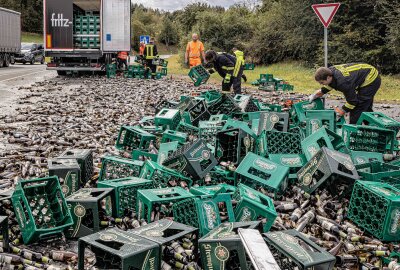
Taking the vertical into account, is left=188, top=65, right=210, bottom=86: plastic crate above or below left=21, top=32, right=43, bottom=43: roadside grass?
below

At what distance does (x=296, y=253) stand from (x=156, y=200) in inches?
69.3

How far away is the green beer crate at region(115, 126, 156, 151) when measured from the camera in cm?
824

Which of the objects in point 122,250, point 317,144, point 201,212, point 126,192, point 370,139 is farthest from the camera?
point 370,139

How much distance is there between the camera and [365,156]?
7117 millimetres

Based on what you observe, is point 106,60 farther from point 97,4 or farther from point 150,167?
point 150,167

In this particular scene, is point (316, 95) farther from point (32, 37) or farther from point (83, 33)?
point (32, 37)

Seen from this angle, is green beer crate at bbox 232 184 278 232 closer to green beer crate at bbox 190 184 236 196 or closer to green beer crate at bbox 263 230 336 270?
green beer crate at bbox 190 184 236 196

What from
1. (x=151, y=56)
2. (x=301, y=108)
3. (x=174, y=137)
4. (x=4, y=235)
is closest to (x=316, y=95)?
(x=301, y=108)

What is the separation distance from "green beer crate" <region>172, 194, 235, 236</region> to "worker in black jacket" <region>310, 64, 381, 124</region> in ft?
15.5

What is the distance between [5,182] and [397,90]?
20236 mm

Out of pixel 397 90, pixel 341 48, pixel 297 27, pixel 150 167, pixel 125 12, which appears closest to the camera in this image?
pixel 150 167

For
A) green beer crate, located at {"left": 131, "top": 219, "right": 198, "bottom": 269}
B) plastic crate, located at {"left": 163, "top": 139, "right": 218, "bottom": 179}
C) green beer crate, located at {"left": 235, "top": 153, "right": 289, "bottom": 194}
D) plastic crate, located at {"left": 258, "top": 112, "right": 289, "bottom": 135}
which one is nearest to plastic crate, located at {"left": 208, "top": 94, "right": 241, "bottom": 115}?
plastic crate, located at {"left": 258, "top": 112, "right": 289, "bottom": 135}

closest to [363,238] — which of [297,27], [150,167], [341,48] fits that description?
[150,167]

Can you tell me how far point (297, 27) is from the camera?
3606 centimetres
